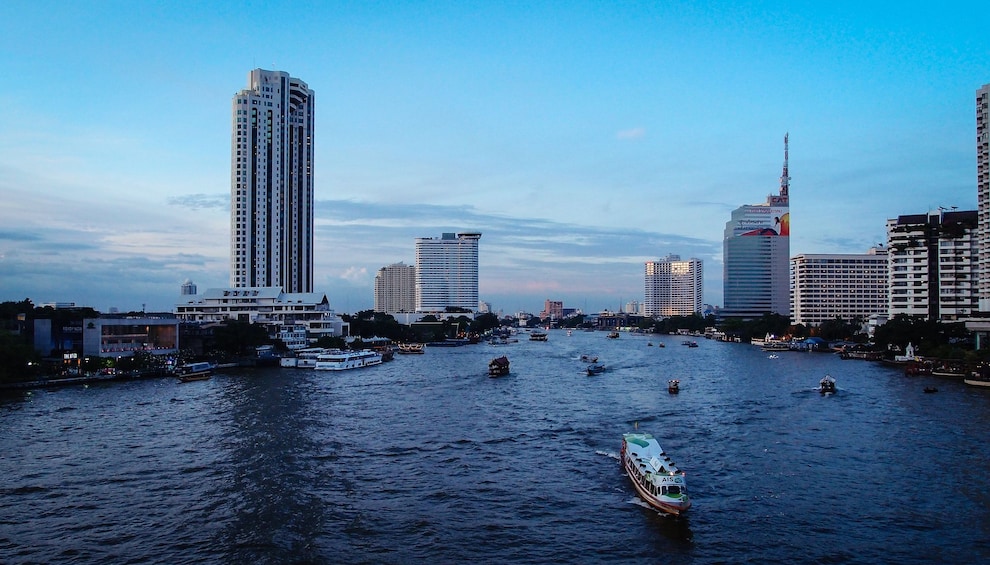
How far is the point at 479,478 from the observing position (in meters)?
15.6

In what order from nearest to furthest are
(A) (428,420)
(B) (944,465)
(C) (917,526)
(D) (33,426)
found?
(C) (917,526)
(B) (944,465)
(D) (33,426)
(A) (428,420)

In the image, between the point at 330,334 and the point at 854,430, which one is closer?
the point at 854,430

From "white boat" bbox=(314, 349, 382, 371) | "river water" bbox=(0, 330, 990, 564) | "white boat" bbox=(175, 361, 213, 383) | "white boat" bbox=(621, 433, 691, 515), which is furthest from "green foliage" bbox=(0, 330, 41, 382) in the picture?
"white boat" bbox=(621, 433, 691, 515)

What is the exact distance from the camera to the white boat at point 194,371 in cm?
3438

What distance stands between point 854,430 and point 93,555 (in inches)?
828

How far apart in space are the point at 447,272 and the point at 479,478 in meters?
106

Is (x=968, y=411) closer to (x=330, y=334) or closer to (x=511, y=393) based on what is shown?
(x=511, y=393)

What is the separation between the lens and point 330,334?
5716 cm

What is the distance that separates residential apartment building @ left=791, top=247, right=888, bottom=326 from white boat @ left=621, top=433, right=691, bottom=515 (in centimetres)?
7990

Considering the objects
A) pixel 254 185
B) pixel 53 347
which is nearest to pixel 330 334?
pixel 254 185

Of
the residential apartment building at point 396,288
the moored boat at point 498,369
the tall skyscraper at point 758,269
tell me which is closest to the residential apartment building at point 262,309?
the moored boat at point 498,369

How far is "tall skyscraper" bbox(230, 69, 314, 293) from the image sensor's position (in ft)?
206

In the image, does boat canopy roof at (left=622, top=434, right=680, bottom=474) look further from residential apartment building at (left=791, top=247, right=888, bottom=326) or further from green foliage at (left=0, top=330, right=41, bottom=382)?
residential apartment building at (left=791, top=247, right=888, bottom=326)

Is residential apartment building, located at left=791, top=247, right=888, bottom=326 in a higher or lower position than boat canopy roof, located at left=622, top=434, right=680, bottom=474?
higher
